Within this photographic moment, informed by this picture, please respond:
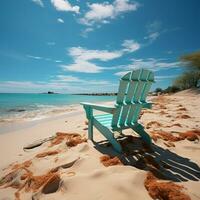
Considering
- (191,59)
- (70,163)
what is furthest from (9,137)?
(191,59)

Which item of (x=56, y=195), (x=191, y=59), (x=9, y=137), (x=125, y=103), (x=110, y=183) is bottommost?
(x=9, y=137)

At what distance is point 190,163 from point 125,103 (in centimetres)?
135

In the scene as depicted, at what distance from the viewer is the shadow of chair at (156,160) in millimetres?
2268

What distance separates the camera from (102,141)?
3486mm

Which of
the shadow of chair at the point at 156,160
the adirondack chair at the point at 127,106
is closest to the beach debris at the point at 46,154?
the shadow of chair at the point at 156,160

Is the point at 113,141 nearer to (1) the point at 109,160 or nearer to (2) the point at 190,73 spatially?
(1) the point at 109,160

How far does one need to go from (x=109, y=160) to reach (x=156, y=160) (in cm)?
78

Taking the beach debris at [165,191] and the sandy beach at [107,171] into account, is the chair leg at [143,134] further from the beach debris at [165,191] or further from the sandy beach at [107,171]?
the beach debris at [165,191]

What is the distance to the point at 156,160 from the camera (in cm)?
267

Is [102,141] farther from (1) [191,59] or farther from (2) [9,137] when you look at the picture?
(1) [191,59]

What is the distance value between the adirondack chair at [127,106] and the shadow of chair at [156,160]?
0.18 metres

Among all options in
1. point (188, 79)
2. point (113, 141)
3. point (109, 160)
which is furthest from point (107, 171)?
point (188, 79)

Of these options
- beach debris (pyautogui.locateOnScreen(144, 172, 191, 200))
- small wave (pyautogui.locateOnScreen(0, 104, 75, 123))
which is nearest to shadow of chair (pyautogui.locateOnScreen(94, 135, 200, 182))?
beach debris (pyautogui.locateOnScreen(144, 172, 191, 200))

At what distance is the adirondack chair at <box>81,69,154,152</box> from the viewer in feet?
9.23
